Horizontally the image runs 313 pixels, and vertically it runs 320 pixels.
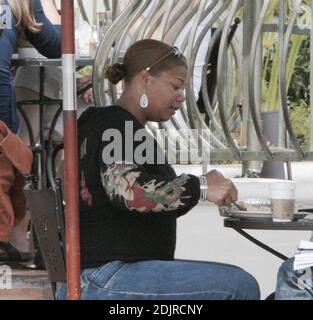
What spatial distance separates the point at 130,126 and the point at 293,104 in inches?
408

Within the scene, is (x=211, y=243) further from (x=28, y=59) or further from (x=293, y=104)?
(x=293, y=104)

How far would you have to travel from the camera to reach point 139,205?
3066mm

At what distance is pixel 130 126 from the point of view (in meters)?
3.18

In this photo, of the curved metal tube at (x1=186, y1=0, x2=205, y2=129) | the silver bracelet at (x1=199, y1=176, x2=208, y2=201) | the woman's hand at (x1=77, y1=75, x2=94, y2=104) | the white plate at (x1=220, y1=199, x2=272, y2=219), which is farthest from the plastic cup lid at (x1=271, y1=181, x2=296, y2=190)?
the woman's hand at (x1=77, y1=75, x2=94, y2=104)

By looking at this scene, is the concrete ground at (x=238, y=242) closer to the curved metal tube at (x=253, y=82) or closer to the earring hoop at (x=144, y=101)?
the curved metal tube at (x=253, y=82)

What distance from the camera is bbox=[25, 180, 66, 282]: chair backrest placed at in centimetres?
319

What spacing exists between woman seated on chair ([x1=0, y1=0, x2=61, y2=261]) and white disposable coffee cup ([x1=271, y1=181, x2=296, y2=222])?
134 cm

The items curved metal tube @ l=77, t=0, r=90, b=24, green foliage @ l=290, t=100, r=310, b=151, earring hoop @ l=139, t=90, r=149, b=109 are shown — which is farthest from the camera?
green foliage @ l=290, t=100, r=310, b=151

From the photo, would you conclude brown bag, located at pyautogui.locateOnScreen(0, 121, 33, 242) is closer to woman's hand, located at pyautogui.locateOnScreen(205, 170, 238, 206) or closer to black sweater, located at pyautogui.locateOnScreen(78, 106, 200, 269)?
black sweater, located at pyautogui.locateOnScreen(78, 106, 200, 269)

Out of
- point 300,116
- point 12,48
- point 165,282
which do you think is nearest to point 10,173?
point 12,48

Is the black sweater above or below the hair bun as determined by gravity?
below

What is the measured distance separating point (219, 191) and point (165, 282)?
340mm

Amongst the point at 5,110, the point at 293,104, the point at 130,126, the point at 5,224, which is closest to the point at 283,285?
the point at 130,126

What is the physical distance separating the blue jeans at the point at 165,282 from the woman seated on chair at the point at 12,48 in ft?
3.97
